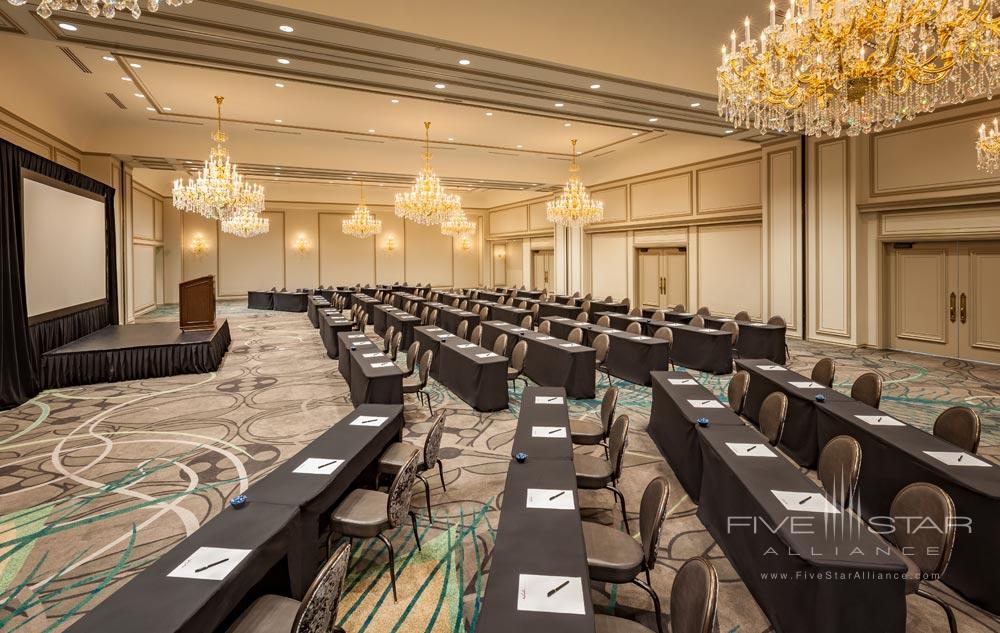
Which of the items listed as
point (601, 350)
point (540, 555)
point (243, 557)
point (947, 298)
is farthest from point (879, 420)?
point (947, 298)

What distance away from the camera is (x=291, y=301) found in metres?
19.4

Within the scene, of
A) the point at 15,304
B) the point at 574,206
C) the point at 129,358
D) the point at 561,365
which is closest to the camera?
the point at 15,304

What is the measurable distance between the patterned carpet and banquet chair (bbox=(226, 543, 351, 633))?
1.88 ft

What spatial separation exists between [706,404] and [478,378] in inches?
117

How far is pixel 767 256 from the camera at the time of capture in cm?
1152

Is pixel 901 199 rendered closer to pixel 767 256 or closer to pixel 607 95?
pixel 767 256

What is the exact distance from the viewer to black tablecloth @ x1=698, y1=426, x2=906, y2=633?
85.2 inches

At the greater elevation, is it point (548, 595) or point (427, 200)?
point (427, 200)

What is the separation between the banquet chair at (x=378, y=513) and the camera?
2932 mm

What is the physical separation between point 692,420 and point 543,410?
1.18 metres

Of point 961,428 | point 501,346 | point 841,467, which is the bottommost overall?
point 841,467

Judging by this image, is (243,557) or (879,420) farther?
(879,420)

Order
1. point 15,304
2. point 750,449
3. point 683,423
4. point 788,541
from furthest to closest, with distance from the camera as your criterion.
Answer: point 15,304
point 683,423
point 750,449
point 788,541

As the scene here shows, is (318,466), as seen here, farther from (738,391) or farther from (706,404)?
(738,391)
